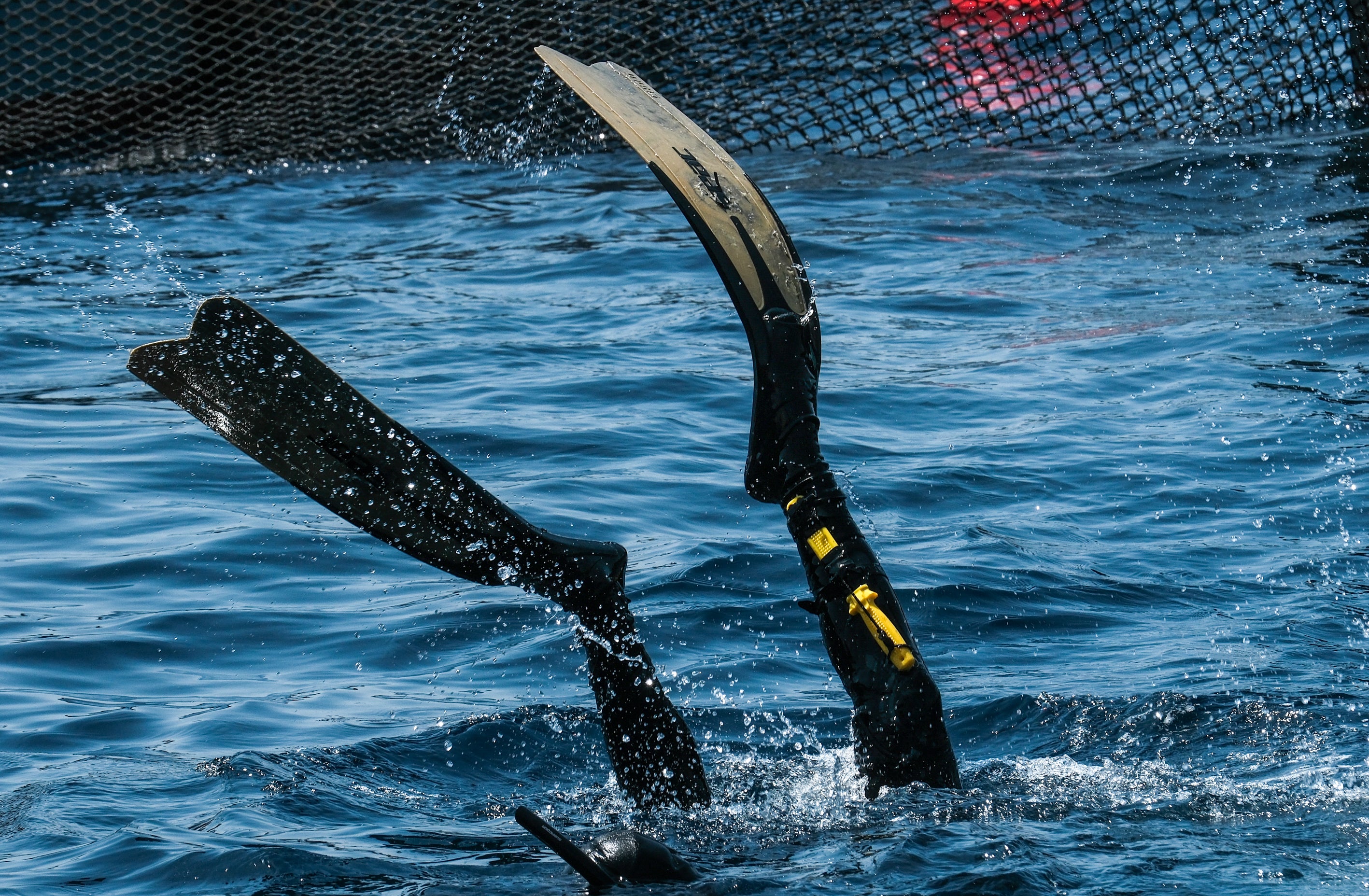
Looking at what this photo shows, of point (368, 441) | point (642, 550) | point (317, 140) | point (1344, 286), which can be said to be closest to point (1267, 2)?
point (1344, 286)

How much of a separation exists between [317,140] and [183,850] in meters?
10.8

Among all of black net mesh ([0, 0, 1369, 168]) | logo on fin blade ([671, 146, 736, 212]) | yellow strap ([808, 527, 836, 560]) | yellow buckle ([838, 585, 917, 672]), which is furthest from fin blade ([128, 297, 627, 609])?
black net mesh ([0, 0, 1369, 168])

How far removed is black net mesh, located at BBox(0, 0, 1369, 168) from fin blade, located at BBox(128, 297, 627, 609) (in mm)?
9063

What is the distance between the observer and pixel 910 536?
6816mm

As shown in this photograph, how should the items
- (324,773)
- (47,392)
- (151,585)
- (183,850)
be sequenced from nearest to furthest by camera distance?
(183,850) < (324,773) < (151,585) < (47,392)

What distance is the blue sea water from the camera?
4.07 meters

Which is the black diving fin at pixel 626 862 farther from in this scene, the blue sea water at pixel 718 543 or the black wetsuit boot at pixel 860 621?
the black wetsuit boot at pixel 860 621

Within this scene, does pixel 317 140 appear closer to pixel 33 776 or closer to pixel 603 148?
pixel 603 148

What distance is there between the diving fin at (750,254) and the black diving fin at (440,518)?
51 centimetres

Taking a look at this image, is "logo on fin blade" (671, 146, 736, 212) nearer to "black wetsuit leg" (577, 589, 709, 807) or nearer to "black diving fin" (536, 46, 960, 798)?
"black diving fin" (536, 46, 960, 798)

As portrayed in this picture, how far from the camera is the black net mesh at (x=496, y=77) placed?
1312 cm

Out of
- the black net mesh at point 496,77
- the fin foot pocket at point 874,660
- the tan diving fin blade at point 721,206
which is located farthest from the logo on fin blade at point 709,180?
the black net mesh at point 496,77

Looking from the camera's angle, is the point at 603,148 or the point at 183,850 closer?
the point at 183,850

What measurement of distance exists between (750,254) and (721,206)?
0.16m
